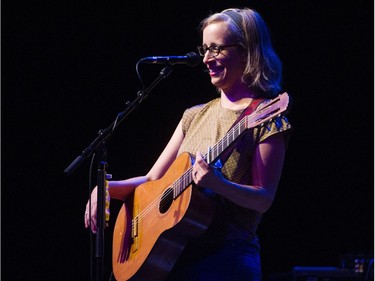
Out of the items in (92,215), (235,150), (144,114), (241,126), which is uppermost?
(241,126)

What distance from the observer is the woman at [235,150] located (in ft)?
8.56

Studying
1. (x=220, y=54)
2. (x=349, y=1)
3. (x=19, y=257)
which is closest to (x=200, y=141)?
(x=220, y=54)

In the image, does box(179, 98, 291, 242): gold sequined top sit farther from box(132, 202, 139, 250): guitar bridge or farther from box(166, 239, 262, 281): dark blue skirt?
box(132, 202, 139, 250): guitar bridge

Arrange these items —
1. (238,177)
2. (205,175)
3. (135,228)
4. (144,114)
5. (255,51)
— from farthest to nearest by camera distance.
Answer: (144,114), (135,228), (255,51), (238,177), (205,175)

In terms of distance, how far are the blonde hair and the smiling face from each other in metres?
0.03

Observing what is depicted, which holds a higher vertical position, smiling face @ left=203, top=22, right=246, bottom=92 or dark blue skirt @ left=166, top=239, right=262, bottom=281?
smiling face @ left=203, top=22, right=246, bottom=92

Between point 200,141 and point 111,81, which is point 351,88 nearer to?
point 111,81

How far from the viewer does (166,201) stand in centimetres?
286

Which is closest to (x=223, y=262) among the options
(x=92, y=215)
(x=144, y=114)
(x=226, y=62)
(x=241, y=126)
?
(x=241, y=126)

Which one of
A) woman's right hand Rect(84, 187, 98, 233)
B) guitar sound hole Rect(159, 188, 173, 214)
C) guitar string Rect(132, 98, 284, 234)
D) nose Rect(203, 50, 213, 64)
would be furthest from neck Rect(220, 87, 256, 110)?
woman's right hand Rect(84, 187, 98, 233)

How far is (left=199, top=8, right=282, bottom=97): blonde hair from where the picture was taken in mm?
2930

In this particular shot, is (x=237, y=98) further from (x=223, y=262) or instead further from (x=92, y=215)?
(x=92, y=215)

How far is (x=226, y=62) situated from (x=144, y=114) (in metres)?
2.46

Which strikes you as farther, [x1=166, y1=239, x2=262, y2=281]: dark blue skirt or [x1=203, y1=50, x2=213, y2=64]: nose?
[x1=203, y1=50, x2=213, y2=64]: nose
